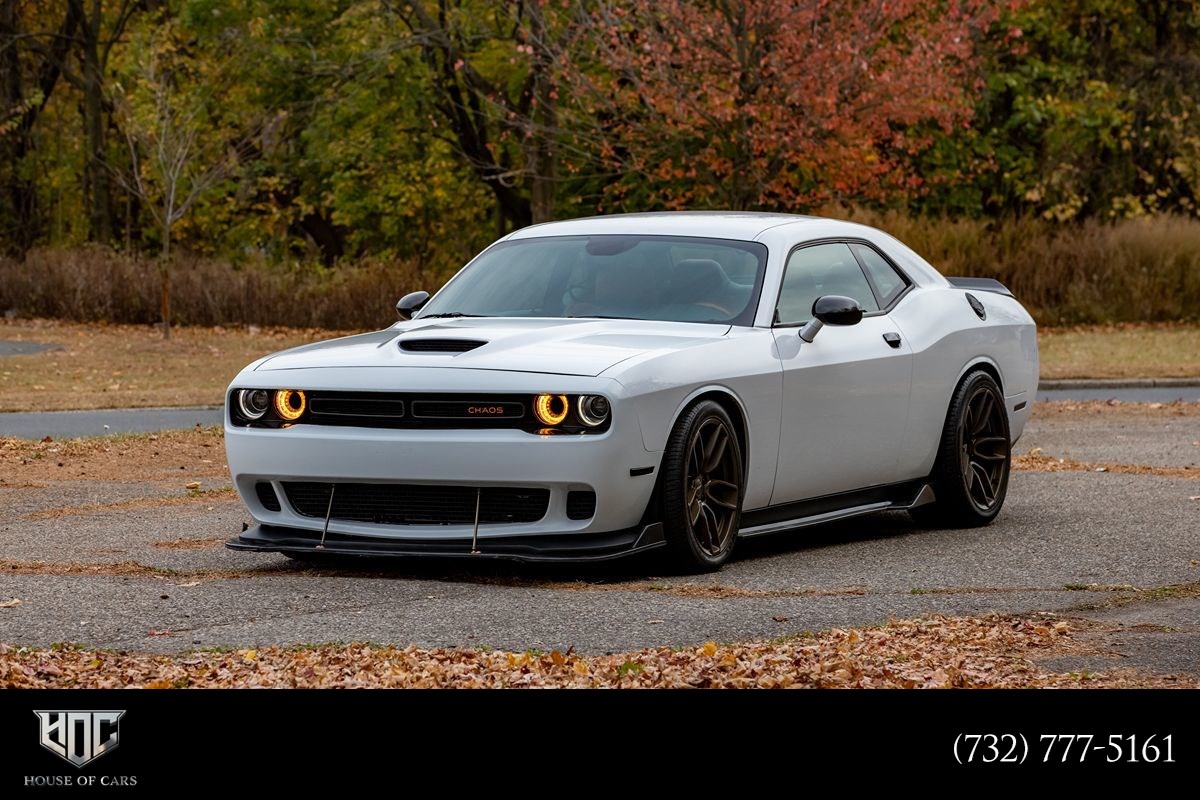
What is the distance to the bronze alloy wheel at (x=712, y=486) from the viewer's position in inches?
335

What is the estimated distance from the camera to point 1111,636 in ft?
22.4

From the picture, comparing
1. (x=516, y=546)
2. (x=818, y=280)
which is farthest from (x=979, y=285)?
(x=516, y=546)

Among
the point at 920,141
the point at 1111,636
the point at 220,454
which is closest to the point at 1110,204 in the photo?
the point at 920,141

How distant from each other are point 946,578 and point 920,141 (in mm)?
28398

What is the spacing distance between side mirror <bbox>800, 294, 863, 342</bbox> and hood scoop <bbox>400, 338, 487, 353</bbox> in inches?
64.4

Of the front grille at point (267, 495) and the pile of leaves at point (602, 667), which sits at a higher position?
the pile of leaves at point (602, 667)

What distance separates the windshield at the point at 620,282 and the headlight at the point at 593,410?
1166 millimetres

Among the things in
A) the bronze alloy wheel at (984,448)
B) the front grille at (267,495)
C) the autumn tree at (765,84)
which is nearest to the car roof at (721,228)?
→ the bronze alloy wheel at (984,448)

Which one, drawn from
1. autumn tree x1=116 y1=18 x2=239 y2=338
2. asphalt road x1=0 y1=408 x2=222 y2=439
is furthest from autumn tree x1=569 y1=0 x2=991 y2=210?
asphalt road x1=0 y1=408 x2=222 y2=439

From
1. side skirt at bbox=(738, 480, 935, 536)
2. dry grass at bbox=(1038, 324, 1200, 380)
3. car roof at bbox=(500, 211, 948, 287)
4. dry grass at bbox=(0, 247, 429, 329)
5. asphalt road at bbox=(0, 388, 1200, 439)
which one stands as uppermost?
car roof at bbox=(500, 211, 948, 287)

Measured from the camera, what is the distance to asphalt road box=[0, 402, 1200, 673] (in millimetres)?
6910

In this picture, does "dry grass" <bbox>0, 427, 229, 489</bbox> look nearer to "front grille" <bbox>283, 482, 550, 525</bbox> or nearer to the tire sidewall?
"front grille" <bbox>283, 482, 550, 525</bbox>
